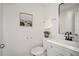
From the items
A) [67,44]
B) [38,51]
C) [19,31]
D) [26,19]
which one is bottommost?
[38,51]

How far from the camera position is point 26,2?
1222 mm

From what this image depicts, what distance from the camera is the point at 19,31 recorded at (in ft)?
4.05

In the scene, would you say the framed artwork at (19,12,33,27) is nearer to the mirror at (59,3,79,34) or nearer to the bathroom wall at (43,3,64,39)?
the bathroom wall at (43,3,64,39)

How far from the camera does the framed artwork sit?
1228 mm

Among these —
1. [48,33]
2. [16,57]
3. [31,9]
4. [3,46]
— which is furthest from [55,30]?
[3,46]

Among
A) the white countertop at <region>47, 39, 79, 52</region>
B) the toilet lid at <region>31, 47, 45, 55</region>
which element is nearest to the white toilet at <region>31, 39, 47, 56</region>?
the toilet lid at <region>31, 47, 45, 55</region>

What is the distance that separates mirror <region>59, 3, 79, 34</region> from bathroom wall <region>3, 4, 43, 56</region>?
0.39m

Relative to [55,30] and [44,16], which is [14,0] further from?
[55,30]

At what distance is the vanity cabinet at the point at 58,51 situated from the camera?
112cm

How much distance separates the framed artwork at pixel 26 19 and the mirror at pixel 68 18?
1.73 feet

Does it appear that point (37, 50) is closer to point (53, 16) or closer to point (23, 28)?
point (23, 28)

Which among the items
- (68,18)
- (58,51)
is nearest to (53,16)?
(68,18)

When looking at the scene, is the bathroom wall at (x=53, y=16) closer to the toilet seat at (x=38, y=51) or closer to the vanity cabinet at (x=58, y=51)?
the vanity cabinet at (x=58, y=51)

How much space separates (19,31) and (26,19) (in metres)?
0.22
